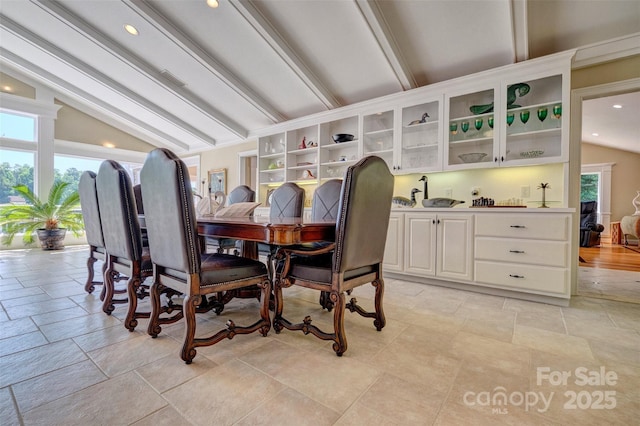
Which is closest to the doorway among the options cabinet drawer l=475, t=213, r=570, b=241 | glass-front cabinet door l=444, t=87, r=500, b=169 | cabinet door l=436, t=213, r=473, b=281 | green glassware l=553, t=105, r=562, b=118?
green glassware l=553, t=105, r=562, b=118

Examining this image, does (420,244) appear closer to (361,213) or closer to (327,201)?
(327,201)

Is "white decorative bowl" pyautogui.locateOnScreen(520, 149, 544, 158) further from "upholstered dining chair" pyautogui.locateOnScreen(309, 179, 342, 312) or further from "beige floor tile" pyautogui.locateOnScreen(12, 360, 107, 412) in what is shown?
"beige floor tile" pyautogui.locateOnScreen(12, 360, 107, 412)

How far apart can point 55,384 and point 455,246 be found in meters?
3.18

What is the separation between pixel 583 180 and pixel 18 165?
14284mm

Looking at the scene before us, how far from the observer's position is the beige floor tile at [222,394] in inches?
44.8

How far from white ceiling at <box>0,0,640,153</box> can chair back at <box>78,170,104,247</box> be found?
220 cm

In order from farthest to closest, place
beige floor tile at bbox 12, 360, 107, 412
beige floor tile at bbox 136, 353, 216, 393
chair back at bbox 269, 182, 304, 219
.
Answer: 1. chair back at bbox 269, 182, 304, 219
2. beige floor tile at bbox 136, 353, 216, 393
3. beige floor tile at bbox 12, 360, 107, 412

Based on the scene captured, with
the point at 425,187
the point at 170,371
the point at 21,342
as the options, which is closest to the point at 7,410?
the point at 170,371

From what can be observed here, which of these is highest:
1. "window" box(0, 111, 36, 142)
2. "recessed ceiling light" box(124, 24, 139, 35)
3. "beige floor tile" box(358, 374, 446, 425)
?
"recessed ceiling light" box(124, 24, 139, 35)

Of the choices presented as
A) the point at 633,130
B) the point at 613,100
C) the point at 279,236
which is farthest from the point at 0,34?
the point at 633,130

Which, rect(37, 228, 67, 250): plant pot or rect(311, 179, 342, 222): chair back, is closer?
rect(311, 179, 342, 222): chair back

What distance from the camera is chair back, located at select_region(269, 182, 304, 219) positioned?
2.92 m

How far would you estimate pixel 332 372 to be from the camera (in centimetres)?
146

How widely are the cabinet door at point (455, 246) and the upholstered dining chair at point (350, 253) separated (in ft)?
4.79
